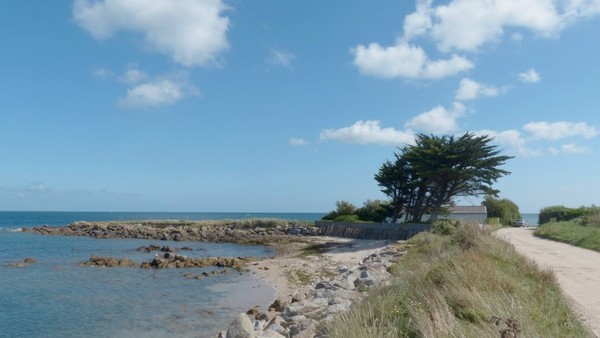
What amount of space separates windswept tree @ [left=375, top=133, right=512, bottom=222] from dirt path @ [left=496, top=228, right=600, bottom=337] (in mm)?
17067

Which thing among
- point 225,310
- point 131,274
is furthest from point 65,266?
point 225,310

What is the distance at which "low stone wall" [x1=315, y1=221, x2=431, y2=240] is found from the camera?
122ft

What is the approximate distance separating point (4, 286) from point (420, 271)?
62.3 feet

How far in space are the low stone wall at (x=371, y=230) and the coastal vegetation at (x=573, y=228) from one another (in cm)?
878

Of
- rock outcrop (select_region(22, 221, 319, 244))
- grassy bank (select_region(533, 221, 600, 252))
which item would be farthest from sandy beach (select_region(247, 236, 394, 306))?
rock outcrop (select_region(22, 221, 319, 244))

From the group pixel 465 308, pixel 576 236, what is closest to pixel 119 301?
pixel 465 308

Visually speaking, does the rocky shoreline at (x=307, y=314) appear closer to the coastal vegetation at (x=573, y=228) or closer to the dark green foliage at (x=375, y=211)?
the coastal vegetation at (x=573, y=228)

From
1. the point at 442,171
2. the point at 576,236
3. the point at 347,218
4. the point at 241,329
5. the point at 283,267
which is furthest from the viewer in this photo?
the point at 347,218

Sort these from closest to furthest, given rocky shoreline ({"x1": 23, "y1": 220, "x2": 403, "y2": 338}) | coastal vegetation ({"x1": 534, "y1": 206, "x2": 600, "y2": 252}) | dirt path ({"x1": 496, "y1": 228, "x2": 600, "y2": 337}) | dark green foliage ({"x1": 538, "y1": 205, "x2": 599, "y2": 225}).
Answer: dirt path ({"x1": 496, "y1": 228, "x2": 600, "y2": 337}), rocky shoreline ({"x1": 23, "y1": 220, "x2": 403, "y2": 338}), coastal vegetation ({"x1": 534, "y1": 206, "x2": 600, "y2": 252}), dark green foliage ({"x1": 538, "y1": 205, "x2": 599, "y2": 225})

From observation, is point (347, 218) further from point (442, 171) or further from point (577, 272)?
point (577, 272)

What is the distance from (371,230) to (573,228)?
17438 mm

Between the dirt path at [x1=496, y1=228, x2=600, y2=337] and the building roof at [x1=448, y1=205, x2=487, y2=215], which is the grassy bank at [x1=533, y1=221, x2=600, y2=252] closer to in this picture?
the dirt path at [x1=496, y1=228, x2=600, y2=337]

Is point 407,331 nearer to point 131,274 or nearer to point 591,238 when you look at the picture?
point 591,238

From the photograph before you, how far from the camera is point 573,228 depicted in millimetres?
26578
